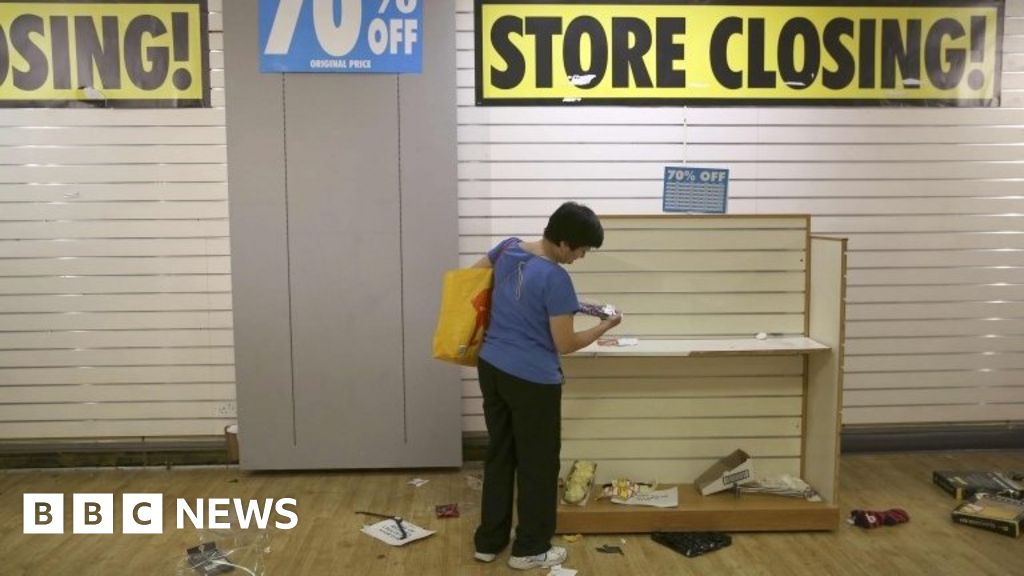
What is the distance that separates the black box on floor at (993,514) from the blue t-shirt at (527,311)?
257cm

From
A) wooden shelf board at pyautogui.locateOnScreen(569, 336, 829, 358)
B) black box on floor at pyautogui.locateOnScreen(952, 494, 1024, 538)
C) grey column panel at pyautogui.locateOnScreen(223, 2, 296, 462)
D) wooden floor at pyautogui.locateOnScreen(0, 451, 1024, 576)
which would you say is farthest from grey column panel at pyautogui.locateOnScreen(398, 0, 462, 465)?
black box on floor at pyautogui.locateOnScreen(952, 494, 1024, 538)

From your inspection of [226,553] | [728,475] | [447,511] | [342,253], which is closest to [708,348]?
[728,475]

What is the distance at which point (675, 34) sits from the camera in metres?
5.64

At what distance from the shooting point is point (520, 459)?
4.04 meters

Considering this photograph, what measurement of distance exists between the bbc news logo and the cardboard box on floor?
233cm

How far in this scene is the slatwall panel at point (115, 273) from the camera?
5633mm

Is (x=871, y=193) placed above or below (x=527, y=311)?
above

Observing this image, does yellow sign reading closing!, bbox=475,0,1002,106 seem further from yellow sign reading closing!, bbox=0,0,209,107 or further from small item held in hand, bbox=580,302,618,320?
small item held in hand, bbox=580,302,618,320

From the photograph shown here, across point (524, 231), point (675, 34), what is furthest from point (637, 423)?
point (675, 34)

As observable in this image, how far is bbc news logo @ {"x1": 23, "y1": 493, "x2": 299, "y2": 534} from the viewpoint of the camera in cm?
479

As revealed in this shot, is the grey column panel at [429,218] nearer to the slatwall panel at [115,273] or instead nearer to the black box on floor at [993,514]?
the slatwall panel at [115,273]

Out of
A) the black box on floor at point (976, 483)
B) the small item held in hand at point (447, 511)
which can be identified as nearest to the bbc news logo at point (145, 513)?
the small item held in hand at point (447, 511)

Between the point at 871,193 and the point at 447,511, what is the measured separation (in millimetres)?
3623

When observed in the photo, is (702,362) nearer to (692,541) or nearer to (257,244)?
(692,541)
